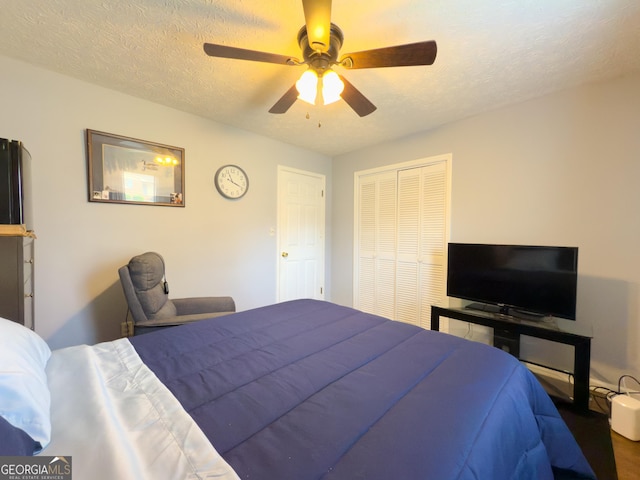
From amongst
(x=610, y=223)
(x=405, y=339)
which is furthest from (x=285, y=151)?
(x=610, y=223)

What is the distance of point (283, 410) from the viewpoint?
2.87ft

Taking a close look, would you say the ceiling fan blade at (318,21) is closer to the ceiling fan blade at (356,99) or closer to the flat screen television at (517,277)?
the ceiling fan blade at (356,99)

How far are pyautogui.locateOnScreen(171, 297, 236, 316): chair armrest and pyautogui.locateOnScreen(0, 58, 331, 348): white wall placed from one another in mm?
301

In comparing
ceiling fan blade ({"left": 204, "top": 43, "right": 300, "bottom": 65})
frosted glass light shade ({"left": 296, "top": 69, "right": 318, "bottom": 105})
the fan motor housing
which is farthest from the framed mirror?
the fan motor housing

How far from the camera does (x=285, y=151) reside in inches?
137

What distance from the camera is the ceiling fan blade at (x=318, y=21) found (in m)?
1.09

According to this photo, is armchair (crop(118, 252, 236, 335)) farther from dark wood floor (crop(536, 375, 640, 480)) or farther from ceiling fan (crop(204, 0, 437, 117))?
dark wood floor (crop(536, 375, 640, 480))

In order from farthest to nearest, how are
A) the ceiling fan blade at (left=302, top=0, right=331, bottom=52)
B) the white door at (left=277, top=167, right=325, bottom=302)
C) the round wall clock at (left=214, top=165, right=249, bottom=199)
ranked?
the white door at (left=277, top=167, right=325, bottom=302)
the round wall clock at (left=214, top=165, right=249, bottom=199)
the ceiling fan blade at (left=302, top=0, right=331, bottom=52)

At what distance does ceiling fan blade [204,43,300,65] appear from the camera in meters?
1.34

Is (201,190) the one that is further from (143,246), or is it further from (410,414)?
(410,414)

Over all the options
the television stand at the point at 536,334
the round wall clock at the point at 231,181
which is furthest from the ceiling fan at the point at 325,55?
the television stand at the point at 536,334

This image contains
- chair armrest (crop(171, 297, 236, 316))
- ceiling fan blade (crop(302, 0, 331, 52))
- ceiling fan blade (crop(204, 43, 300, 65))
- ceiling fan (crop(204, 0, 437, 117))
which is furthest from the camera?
chair armrest (crop(171, 297, 236, 316))

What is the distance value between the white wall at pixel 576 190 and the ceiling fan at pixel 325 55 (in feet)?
5.41

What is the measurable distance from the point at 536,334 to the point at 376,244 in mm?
1900
